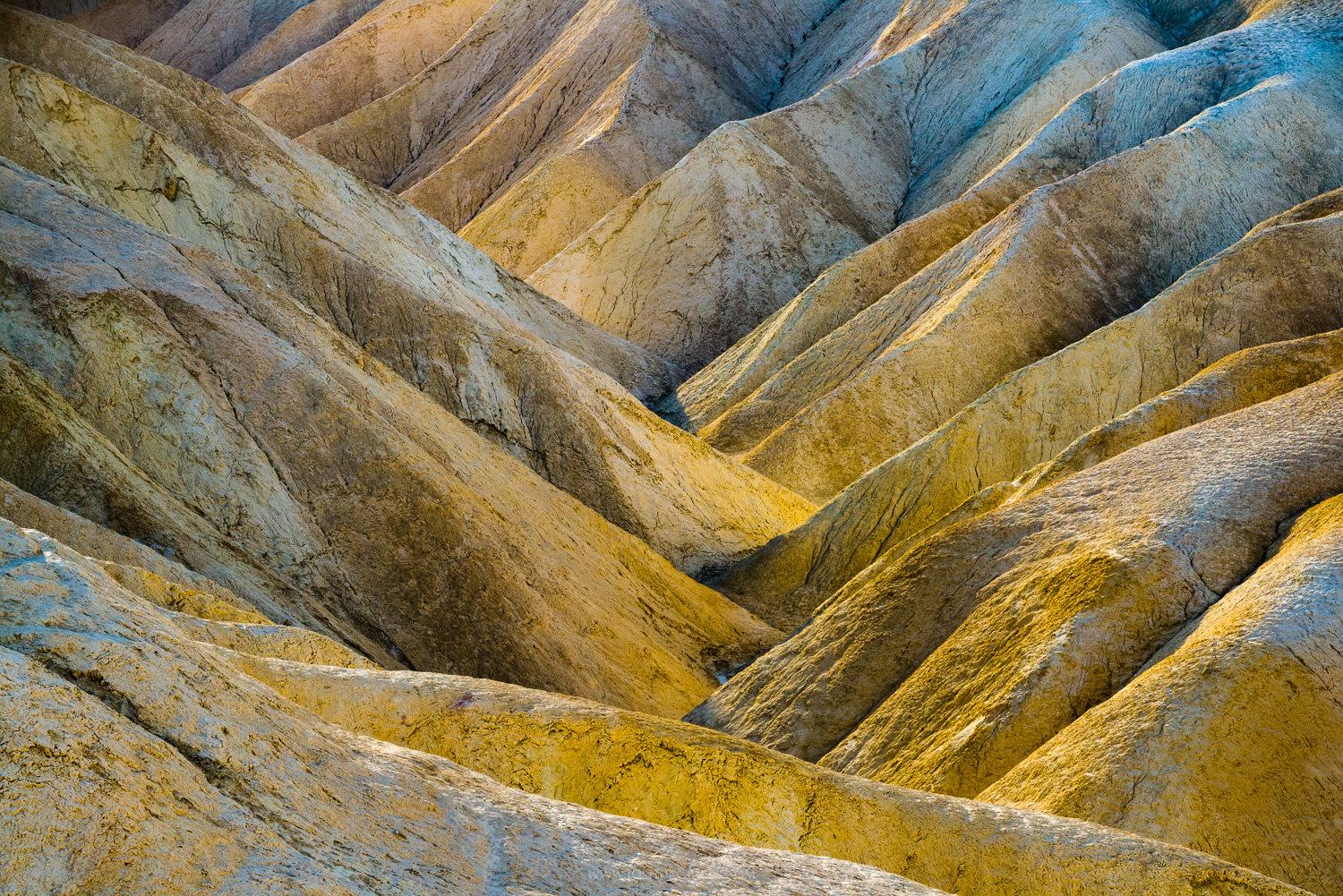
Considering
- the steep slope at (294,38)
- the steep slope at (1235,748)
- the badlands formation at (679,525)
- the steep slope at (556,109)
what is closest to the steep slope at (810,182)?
the badlands formation at (679,525)

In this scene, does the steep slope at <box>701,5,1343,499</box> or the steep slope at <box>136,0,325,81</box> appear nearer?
the steep slope at <box>701,5,1343,499</box>

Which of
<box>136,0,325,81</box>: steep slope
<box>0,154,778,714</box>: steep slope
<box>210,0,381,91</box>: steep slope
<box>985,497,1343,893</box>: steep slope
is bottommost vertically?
<box>985,497,1343,893</box>: steep slope

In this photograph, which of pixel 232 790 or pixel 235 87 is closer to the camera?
pixel 232 790

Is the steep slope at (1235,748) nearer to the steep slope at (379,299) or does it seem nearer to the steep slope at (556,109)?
the steep slope at (379,299)

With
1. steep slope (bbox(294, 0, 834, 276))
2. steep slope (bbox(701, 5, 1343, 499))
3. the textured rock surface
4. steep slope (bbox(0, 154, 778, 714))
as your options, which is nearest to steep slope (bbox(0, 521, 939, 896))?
the textured rock surface

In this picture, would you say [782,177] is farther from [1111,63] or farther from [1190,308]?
[1190,308]

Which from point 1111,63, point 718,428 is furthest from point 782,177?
point 718,428

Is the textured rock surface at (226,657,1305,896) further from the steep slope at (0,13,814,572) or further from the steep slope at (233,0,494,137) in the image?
the steep slope at (233,0,494,137)

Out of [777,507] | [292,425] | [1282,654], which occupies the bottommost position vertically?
[1282,654]
